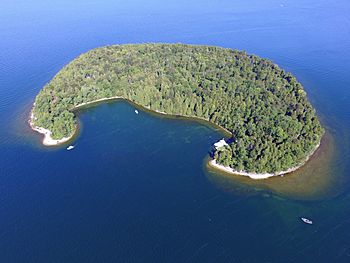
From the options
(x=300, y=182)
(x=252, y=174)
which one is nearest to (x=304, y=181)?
(x=300, y=182)

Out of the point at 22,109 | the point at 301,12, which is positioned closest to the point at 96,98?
the point at 22,109

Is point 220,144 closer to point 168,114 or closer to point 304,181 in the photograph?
point 304,181

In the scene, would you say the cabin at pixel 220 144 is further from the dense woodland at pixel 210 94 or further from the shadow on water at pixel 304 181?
the shadow on water at pixel 304 181

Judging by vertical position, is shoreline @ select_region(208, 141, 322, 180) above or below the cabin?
below

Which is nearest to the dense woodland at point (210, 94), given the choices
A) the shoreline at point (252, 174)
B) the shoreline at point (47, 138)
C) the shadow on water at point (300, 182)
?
the shoreline at point (252, 174)

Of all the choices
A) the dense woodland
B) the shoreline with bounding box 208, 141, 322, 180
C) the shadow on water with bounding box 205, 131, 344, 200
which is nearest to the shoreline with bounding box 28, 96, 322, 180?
the shoreline with bounding box 208, 141, 322, 180

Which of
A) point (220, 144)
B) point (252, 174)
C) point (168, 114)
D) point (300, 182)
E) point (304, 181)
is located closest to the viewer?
point (300, 182)

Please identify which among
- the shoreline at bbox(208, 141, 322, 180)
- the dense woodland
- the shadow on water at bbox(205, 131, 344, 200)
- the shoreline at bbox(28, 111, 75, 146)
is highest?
the dense woodland

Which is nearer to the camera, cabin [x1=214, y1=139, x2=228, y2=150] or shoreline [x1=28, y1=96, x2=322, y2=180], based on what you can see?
shoreline [x1=28, y1=96, x2=322, y2=180]

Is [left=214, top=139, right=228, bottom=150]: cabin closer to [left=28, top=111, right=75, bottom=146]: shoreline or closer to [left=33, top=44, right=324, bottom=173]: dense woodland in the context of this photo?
[left=33, top=44, right=324, bottom=173]: dense woodland
